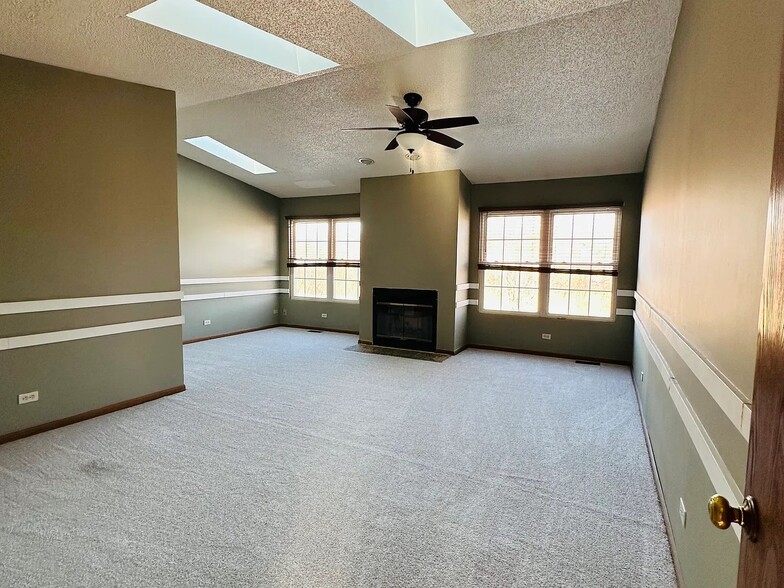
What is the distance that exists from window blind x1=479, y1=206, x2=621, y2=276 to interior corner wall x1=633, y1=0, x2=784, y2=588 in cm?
315

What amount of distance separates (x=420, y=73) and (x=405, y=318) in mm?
3632

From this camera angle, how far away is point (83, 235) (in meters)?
3.33

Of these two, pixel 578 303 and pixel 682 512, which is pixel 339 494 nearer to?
pixel 682 512

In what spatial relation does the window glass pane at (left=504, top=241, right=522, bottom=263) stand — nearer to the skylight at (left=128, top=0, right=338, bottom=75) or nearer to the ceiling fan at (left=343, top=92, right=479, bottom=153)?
the ceiling fan at (left=343, top=92, right=479, bottom=153)

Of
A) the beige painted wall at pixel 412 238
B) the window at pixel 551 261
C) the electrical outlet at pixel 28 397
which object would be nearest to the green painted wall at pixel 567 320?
the window at pixel 551 261

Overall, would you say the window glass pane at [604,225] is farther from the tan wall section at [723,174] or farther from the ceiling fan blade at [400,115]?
the ceiling fan blade at [400,115]

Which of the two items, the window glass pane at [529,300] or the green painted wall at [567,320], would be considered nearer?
the green painted wall at [567,320]

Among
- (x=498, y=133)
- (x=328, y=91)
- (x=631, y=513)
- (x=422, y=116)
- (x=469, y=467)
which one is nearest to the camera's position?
(x=631, y=513)

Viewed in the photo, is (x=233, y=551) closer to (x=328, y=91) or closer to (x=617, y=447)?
(x=617, y=447)

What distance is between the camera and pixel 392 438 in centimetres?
312

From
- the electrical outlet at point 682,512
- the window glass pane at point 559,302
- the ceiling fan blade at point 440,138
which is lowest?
the electrical outlet at point 682,512

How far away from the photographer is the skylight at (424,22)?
2.87 metres

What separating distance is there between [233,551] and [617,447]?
2.71 m

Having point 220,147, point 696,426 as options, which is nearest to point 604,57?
point 696,426
